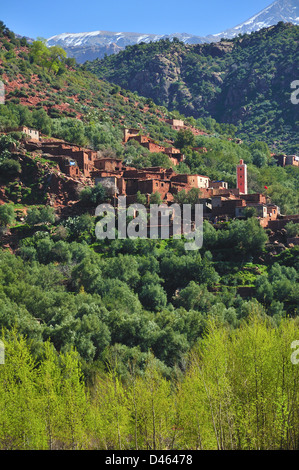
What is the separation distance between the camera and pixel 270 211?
66.9 metres

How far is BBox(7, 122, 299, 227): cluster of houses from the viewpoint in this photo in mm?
66625

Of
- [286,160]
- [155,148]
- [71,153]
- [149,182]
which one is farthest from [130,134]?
[149,182]

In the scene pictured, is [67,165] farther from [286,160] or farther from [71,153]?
[286,160]

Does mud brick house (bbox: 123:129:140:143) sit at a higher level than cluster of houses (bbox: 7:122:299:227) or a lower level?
higher

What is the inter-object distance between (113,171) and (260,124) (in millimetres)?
89828

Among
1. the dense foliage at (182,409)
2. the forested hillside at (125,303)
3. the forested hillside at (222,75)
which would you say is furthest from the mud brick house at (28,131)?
the forested hillside at (222,75)

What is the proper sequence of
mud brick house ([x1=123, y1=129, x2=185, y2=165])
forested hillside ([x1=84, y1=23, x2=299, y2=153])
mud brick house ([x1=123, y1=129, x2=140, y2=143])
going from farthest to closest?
forested hillside ([x1=84, y1=23, x2=299, y2=153]) < mud brick house ([x1=123, y1=129, x2=140, y2=143]) < mud brick house ([x1=123, y1=129, x2=185, y2=165])

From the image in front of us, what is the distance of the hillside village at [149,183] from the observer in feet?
218

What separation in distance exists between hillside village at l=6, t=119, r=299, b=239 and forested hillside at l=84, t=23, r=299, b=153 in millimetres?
83512

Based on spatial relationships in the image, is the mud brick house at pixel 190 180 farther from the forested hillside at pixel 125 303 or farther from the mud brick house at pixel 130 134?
the mud brick house at pixel 130 134

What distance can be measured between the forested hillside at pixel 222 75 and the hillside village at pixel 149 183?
83.5 meters

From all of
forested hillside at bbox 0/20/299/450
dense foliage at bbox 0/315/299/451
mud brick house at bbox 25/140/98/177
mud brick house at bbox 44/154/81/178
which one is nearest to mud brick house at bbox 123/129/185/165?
forested hillside at bbox 0/20/299/450

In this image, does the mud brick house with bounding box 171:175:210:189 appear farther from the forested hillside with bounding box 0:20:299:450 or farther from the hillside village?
the forested hillside with bounding box 0:20:299:450

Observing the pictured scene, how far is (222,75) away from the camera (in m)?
183
